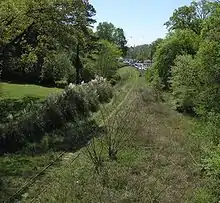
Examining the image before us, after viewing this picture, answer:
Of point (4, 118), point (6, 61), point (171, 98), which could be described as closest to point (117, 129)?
point (4, 118)

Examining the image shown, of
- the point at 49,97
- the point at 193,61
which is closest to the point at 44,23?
the point at 49,97

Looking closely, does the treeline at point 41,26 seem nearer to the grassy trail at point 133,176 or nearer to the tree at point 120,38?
the grassy trail at point 133,176

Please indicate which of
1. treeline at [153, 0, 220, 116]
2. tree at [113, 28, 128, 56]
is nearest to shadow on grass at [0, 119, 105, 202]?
treeline at [153, 0, 220, 116]

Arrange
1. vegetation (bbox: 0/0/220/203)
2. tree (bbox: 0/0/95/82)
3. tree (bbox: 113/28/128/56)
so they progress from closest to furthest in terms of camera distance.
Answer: vegetation (bbox: 0/0/220/203) → tree (bbox: 0/0/95/82) → tree (bbox: 113/28/128/56)

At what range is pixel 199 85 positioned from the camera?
117 feet

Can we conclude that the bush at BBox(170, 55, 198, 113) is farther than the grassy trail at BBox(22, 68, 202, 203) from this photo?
Yes

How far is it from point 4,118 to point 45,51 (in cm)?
988

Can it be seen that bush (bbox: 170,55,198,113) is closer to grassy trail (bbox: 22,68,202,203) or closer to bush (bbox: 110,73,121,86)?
grassy trail (bbox: 22,68,202,203)

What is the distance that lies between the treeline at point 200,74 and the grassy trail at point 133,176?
942 millimetres

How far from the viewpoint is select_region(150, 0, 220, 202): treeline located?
1926 cm

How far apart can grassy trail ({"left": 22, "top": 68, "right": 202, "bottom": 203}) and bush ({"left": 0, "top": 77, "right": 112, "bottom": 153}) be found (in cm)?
295

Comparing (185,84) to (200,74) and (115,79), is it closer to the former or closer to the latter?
(200,74)

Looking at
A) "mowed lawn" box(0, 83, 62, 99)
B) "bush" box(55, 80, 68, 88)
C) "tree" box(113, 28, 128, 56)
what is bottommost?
"mowed lawn" box(0, 83, 62, 99)

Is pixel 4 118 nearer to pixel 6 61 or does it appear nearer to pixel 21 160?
pixel 21 160
